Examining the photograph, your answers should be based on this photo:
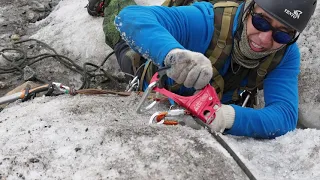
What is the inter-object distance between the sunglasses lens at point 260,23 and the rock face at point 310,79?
1.92 metres

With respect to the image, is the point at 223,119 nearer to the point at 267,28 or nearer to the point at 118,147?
the point at 267,28

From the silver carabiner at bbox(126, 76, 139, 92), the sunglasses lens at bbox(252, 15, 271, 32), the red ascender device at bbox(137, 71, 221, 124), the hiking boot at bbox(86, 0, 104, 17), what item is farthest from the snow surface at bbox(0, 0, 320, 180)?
the hiking boot at bbox(86, 0, 104, 17)

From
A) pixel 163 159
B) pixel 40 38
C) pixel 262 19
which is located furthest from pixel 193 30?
pixel 40 38

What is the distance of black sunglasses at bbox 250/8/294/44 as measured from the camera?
3.13 m

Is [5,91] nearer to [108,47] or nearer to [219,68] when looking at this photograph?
[108,47]

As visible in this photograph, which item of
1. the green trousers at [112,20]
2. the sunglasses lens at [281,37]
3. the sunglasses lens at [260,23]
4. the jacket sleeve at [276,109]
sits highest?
the sunglasses lens at [260,23]

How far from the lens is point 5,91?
17.1 feet

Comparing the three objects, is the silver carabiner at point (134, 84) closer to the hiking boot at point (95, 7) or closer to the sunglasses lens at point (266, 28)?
the sunglasses lens at point (266, 28)

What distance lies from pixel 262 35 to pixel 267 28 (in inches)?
2.7

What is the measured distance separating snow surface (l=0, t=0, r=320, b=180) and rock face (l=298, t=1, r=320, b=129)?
141 centimetres

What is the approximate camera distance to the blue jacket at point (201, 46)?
3122 millimetres

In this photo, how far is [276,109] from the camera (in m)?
3.52

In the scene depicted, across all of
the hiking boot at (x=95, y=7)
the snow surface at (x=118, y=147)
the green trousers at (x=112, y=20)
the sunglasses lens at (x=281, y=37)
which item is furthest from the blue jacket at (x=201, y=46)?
the hiking boot at (x=95, y=7)

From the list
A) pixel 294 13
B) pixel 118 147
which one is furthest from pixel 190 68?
pixel 294 13
